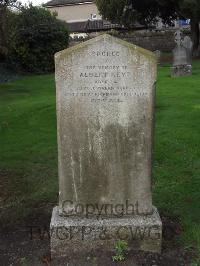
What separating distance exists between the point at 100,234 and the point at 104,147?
881 millimetres

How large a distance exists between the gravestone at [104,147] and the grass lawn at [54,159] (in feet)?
2.43

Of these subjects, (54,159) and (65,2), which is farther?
(65,2)

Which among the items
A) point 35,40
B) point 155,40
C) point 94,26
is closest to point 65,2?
point 94,26

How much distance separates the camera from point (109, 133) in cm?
474

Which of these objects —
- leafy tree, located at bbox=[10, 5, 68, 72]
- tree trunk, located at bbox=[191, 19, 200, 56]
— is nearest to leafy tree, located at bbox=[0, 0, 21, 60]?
leafy tree, located at bbox=[10, 5, 68, 72]

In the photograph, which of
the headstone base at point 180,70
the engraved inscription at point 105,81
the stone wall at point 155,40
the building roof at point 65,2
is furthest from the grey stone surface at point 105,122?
the building roof at point 65,2

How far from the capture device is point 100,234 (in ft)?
15.9

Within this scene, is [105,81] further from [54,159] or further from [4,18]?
[4,18]

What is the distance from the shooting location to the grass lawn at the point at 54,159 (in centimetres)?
590

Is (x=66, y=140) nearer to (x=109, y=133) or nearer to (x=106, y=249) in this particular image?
(x=109, y=133)

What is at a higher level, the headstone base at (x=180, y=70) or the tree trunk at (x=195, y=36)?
the tree trunk at (x=195, y=36)

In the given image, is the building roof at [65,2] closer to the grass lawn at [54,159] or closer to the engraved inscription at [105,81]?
the grass lawn at [54,159]

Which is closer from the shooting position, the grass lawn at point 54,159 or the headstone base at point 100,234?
the headstone base at point 100,234

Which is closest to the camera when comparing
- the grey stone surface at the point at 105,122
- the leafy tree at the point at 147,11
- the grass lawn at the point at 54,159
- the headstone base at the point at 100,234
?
the grey stone surface at the point at 105,122
